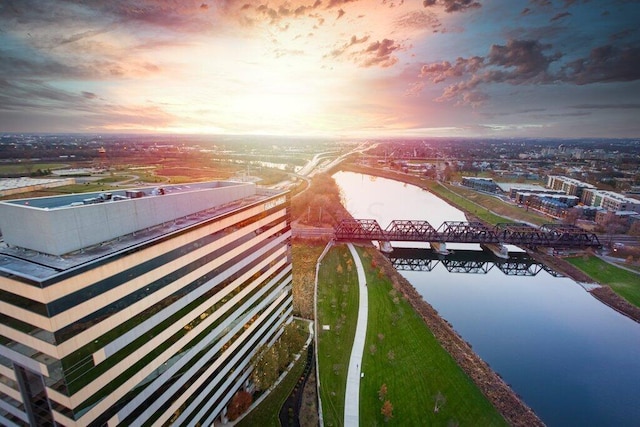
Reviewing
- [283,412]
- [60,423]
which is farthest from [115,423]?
[283,412]

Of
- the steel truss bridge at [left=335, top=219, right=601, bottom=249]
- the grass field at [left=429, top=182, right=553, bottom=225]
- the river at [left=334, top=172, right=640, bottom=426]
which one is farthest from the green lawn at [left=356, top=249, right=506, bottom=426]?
the grass field at [left=429, top=182, right=553, bottom=225]

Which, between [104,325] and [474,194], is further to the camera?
[474,194]

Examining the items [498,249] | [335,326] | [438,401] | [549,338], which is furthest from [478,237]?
[438,401]

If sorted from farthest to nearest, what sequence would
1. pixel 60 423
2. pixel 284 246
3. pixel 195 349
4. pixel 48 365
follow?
pixel 284 246 < pixel 195 349 < pixel 60 423 < pixel 48 365

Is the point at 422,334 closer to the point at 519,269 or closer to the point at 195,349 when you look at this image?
the point at 195,349

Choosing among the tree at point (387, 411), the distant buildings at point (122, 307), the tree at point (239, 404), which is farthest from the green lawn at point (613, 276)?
the distant buildings at point (122, 307)

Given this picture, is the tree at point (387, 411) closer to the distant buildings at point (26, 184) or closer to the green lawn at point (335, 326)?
the green lawn at point (335, 326)

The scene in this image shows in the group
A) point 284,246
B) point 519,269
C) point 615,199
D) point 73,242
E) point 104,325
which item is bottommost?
point 519,269
